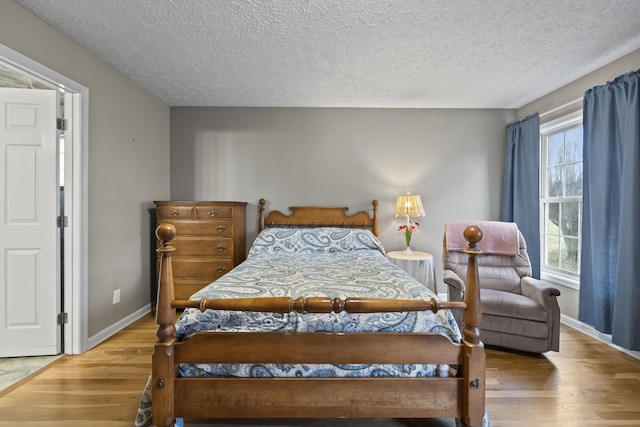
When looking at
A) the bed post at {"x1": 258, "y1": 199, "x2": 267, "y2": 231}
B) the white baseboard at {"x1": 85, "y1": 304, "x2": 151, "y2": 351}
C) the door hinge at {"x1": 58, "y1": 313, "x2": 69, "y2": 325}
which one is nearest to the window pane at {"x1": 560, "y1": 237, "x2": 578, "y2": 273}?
the bed post at {"x1": 258, "y1": 199, "x2": 267, "y2": 231}

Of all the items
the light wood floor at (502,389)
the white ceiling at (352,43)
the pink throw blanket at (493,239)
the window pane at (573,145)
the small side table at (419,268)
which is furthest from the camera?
the small side table at (419,268)

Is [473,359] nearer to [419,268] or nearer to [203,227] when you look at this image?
[419,268]

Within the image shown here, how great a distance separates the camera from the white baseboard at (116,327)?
2.43 meters

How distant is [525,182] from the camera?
331 centimetres

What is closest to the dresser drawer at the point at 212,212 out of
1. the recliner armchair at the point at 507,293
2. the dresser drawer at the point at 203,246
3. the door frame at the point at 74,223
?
the dresser drawer at the point at 203,246

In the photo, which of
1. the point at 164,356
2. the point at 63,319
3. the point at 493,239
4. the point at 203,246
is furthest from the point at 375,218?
the point at 63,319

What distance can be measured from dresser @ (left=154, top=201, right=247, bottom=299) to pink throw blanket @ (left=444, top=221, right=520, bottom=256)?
91.0 inches

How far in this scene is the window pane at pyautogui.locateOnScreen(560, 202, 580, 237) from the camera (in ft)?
9.69

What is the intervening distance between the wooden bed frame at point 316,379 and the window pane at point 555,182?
106 inches

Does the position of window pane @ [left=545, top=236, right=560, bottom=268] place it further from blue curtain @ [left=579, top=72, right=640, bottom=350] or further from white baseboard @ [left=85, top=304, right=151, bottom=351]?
white baseboard @ [left=85, top=304, right=151, bottom=351]

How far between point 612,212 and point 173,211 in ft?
13.5

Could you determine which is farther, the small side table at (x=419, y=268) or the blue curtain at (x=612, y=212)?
the small side table at (x=419, y=268)

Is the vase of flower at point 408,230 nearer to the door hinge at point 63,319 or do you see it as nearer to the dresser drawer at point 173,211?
the dresser drawer at point 173,211

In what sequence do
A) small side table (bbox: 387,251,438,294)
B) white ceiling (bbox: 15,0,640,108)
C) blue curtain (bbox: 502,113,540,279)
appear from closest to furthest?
white ceiling (bbox: 15,0,640,108), small side table (bbox: 387,251,438,294), blue curtain (bbox: 502,113,540,279)
